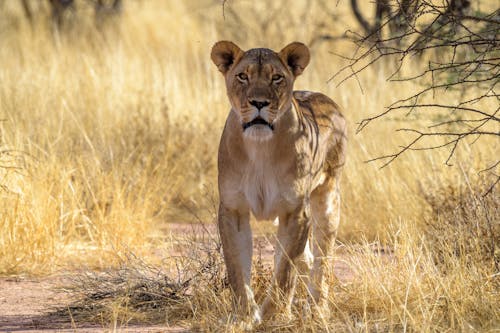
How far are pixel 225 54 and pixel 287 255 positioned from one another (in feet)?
3.45

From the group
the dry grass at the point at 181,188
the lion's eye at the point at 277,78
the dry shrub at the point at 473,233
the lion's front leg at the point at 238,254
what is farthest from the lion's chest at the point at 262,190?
the dry shrub at the point at 473,233

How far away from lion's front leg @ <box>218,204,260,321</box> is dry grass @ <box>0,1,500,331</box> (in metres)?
0.14

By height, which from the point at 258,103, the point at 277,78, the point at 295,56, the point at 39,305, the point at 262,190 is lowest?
the point at 39,305

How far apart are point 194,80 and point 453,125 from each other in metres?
3.16

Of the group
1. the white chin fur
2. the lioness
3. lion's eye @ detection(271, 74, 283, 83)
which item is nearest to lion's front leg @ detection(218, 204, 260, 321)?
the lioness

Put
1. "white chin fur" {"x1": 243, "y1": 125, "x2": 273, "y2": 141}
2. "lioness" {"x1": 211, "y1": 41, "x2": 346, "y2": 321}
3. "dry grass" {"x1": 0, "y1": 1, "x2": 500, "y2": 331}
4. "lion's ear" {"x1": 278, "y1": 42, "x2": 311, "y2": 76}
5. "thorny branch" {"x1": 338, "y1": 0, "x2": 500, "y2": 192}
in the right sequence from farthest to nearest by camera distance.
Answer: "lion's ear" {"x1": 278, "y1": 42, "x2": 311, "y2": 76} → "dry grass" {"x1": 0, "y1": 1, "x2": 500, "y2": 331} → "lioness" {"x1": 211, "y1": 41, "x2": 346, "y2": 321} → "white chin fur" {"x1": 243, "y1": 125, "x2": 273, "y2": 141} → "thorny branch" {"x1": 338, "y1": 0, "x2": 500, "y2": 192}

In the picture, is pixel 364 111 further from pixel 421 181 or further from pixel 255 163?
pixel 255 163

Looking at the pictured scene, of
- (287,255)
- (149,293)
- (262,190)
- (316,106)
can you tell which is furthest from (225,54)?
(149,293)

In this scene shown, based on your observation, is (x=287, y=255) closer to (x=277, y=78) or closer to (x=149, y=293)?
(x=277, y=78)

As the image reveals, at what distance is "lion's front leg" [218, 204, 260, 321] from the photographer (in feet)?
15.4

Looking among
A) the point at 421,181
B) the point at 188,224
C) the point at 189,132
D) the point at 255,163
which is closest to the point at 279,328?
the point at 255,163

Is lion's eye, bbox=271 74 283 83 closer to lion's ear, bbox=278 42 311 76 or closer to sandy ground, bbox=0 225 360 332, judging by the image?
lion's ear, bbox=278 42 311 76

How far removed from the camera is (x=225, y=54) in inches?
194

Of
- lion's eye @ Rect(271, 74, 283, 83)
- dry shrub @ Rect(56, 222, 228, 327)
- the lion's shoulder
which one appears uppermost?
lion's eye @ Rect(271, 74, 283, 83)
